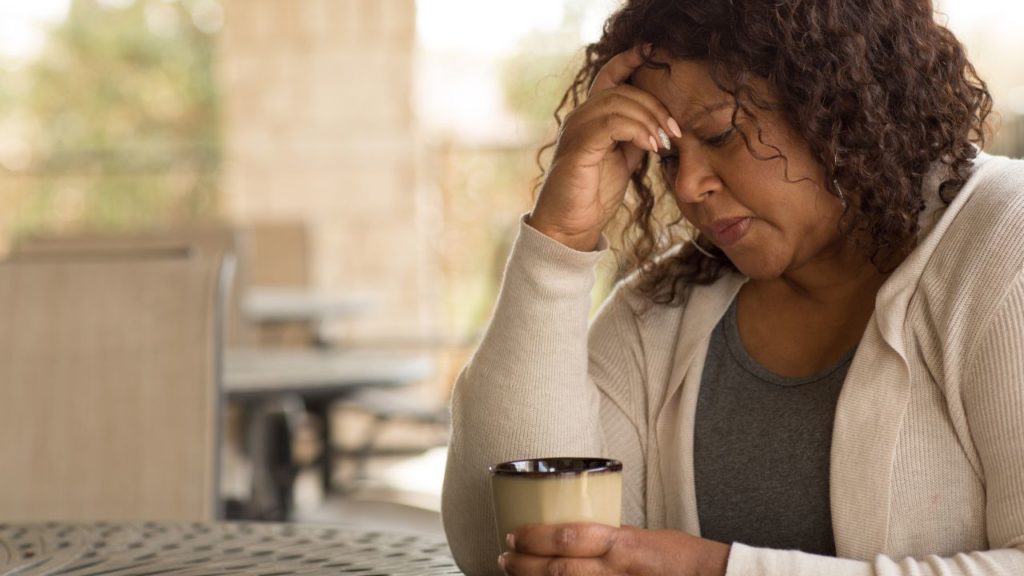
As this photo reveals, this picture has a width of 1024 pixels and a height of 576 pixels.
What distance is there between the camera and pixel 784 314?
1.40 m

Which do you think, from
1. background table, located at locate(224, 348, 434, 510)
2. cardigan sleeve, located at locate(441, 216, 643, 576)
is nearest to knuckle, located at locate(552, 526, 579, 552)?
cardigan sleeve, located at locate(441, 216, 643, 576)

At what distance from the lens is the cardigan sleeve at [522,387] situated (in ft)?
4.27

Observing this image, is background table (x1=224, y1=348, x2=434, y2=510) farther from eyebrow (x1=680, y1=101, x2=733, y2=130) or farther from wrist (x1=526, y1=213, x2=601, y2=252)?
eyebrow (x1=680, y1=101, x2=733, y2=130)

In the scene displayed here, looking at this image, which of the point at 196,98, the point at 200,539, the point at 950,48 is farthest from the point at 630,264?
the point at 196,98

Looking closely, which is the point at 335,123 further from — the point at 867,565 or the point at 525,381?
the point at 867,565

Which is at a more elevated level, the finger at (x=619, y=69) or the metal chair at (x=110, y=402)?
the finger at (x=619, y=69)

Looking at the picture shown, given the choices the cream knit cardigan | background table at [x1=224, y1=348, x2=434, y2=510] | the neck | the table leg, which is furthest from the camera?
the table leg

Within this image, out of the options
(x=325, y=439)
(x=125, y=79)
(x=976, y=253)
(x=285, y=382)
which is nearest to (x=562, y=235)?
(x=976, y=253)

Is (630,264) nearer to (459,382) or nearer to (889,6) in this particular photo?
(459,382)

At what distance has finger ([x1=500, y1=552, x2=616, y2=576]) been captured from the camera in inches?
38.5

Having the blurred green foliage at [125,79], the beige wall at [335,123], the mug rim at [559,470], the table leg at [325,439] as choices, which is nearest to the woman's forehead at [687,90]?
the mug rim at [559,470]

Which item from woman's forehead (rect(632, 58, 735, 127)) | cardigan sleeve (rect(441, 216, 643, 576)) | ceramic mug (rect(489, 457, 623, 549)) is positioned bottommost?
ceramic mug (rect(489, 457, 623, 549))

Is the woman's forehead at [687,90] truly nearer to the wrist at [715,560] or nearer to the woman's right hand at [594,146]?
the woman's right hand at [594,146]

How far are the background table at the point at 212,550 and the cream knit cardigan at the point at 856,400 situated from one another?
3.5 inches
